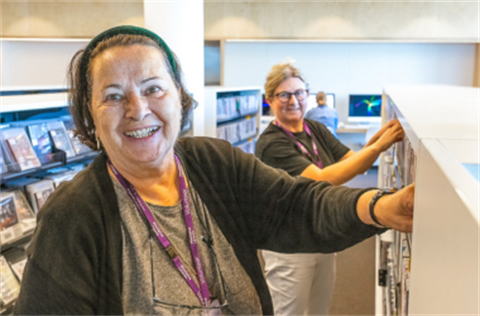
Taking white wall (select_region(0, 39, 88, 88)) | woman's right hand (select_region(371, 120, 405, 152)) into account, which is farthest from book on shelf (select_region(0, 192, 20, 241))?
white wall (select_region(0, 39, 88, 88))

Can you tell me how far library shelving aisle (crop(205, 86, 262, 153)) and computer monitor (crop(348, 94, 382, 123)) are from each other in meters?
2.36

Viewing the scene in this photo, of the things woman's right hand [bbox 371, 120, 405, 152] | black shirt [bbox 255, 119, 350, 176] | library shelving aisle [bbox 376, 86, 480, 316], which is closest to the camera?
library shelving aisle [bbox 376, 86, 480, 316]

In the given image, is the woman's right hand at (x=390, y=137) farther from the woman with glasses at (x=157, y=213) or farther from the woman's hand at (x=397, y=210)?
the woman's hand at (x=397, y=210)

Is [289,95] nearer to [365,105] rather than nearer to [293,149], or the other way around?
[293,149]

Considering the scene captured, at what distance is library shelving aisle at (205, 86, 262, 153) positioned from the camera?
4660 millimetres

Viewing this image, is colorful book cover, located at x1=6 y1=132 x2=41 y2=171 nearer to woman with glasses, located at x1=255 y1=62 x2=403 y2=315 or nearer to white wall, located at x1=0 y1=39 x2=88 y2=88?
woman with glasses, located at x1=255 y1=62 x2=403 y2=315

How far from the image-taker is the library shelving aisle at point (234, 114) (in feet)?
15.3

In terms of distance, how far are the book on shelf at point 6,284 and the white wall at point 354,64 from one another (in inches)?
257

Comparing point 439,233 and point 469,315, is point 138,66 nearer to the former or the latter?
point 439,233

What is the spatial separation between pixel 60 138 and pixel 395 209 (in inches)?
83.3

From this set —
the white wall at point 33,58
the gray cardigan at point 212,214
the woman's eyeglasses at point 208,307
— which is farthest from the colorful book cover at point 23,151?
the white wall at point 33,58

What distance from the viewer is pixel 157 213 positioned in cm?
127

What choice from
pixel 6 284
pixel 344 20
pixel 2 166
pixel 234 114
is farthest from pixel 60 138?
pixel 344 20

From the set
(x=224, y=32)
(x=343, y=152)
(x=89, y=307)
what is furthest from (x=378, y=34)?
(x=89, y=307)
